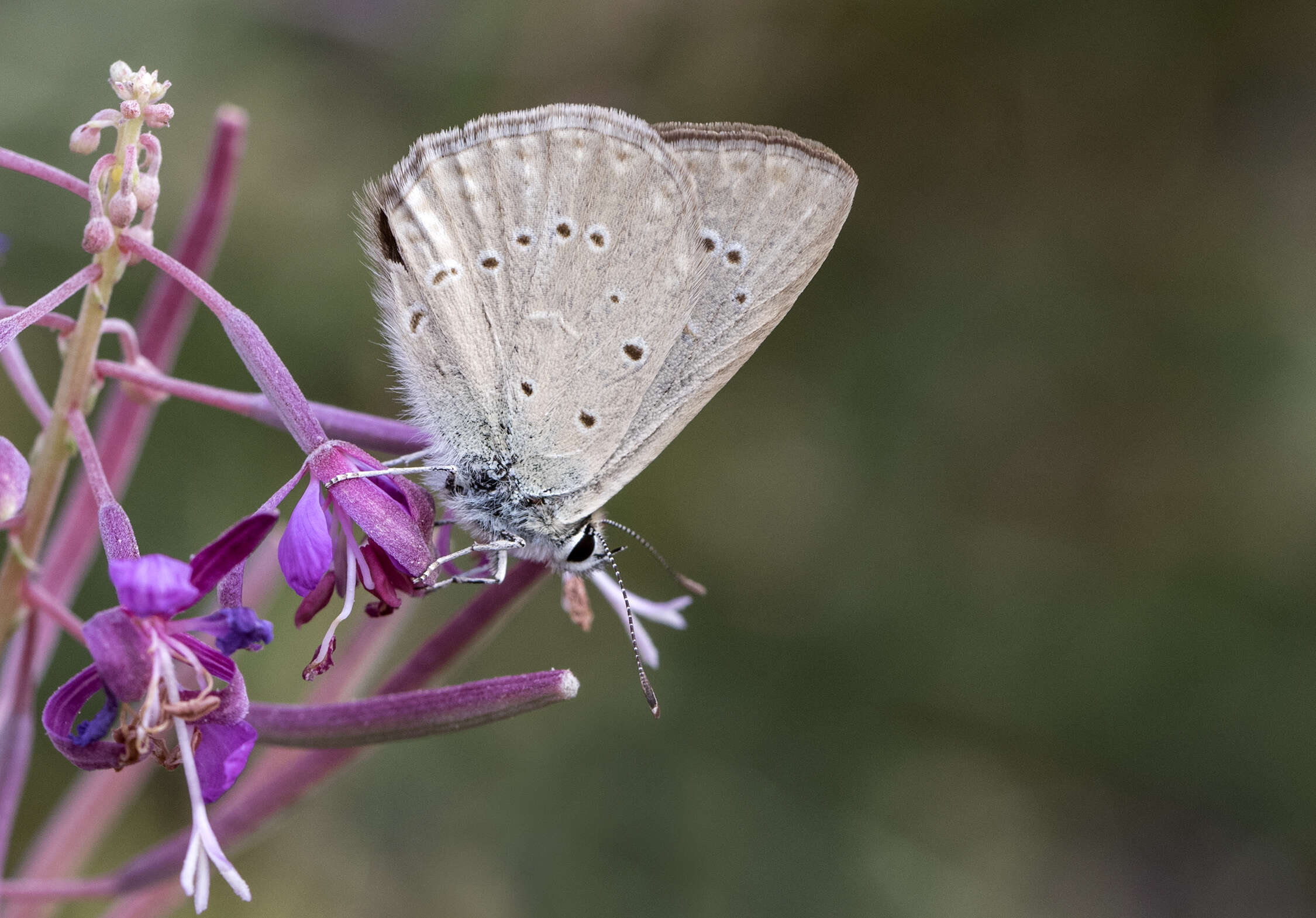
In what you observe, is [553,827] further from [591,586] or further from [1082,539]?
[1082,539]

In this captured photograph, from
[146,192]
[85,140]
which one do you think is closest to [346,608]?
[146,192]

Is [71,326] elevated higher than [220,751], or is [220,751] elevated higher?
[71,326]

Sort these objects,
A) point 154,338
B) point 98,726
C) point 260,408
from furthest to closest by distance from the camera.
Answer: point 154,338
point 260,408
point 98,726

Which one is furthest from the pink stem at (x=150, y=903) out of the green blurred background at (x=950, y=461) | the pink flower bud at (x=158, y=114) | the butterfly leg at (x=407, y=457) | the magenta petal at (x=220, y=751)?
the green blurred background at (x=950, y=461)

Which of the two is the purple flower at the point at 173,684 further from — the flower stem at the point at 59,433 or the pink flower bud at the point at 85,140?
the pink flower bud at the point at 85,140

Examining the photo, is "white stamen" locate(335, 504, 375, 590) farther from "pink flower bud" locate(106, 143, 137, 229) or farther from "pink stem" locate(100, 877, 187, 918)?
"pink stem" locate(100, 877, 187, 918)

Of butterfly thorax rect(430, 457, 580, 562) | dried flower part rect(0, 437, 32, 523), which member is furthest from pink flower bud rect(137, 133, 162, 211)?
butterfly thorax rect(430, 457, 580, 562)

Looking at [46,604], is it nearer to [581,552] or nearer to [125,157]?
[125,157]
